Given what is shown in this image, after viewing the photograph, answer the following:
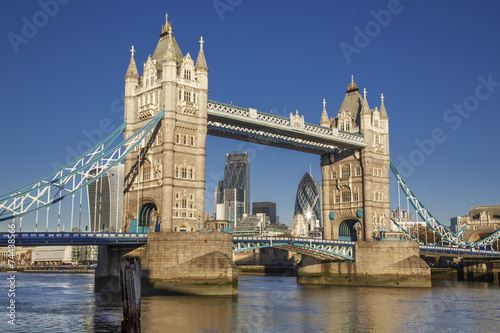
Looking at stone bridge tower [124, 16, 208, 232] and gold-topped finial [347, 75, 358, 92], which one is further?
gold-topped finial [347, 75, 358, 92]

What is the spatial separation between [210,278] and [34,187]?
19.0m

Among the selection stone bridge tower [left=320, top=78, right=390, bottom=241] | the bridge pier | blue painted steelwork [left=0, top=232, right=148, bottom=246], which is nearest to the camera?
blue painted steelwork [left=0, top=232, right=148, bottom=246]

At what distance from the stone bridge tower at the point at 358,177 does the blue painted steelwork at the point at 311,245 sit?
5.74 m

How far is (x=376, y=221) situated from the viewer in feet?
275

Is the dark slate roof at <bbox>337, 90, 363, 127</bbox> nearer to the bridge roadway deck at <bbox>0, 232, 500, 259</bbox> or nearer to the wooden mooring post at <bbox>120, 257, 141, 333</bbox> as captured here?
the bridge roadway deck at <bbox>0, 232, 500, 259</bbox>

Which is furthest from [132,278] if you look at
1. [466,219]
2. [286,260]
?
[286,260]

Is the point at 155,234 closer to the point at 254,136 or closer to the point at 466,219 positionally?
the point at 254,136

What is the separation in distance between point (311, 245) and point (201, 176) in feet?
64.9

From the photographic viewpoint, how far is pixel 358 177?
8481cm

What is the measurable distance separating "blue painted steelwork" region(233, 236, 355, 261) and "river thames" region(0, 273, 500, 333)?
27.6 feet

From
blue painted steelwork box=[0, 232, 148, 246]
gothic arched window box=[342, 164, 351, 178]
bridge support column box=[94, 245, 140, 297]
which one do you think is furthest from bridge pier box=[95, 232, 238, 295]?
gothic arched window box=[342, 164, 351, 178]

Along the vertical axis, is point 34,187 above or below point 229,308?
above

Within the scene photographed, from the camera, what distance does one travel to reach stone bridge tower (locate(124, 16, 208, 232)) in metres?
60.7

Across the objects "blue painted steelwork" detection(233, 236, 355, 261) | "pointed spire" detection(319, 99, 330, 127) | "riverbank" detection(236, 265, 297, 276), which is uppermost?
"pointed spire" detection(319, 99, 330, 127)
